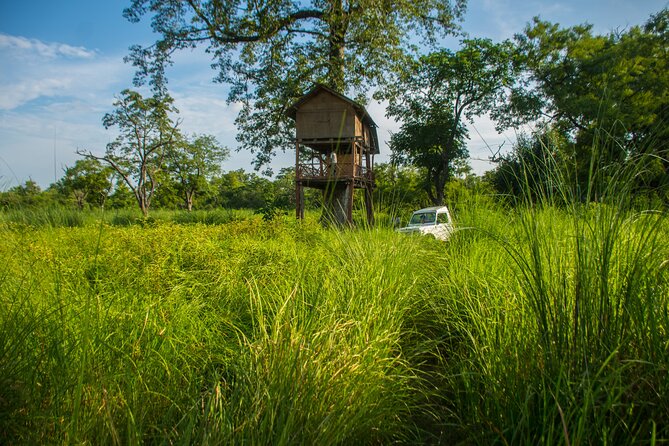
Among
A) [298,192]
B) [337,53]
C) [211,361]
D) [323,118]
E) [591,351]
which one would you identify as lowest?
[211,361]

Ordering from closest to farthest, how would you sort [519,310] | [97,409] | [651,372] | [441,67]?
[651,372], [97,409], [519,310], [441,67]

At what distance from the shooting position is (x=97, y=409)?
1.76m

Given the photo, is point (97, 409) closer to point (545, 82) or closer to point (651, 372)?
point (651, 372)

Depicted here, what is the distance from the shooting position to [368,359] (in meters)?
2.29

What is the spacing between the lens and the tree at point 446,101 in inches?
954

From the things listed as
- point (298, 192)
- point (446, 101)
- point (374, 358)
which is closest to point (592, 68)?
point (446, 101)

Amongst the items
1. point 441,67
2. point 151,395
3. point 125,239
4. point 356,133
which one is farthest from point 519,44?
point 151,395

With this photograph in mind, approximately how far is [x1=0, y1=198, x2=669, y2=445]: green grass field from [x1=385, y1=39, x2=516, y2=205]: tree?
2206 centimetres

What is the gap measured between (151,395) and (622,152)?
9.08 ft

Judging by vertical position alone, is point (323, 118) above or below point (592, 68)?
below

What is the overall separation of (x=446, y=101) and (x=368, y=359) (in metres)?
25.5

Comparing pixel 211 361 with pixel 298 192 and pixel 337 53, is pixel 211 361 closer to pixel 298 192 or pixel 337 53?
pixel 298 192

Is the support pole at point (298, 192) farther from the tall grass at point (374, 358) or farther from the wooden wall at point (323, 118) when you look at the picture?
the tall grass at point (374, 358)

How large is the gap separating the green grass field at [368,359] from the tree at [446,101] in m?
22.1
